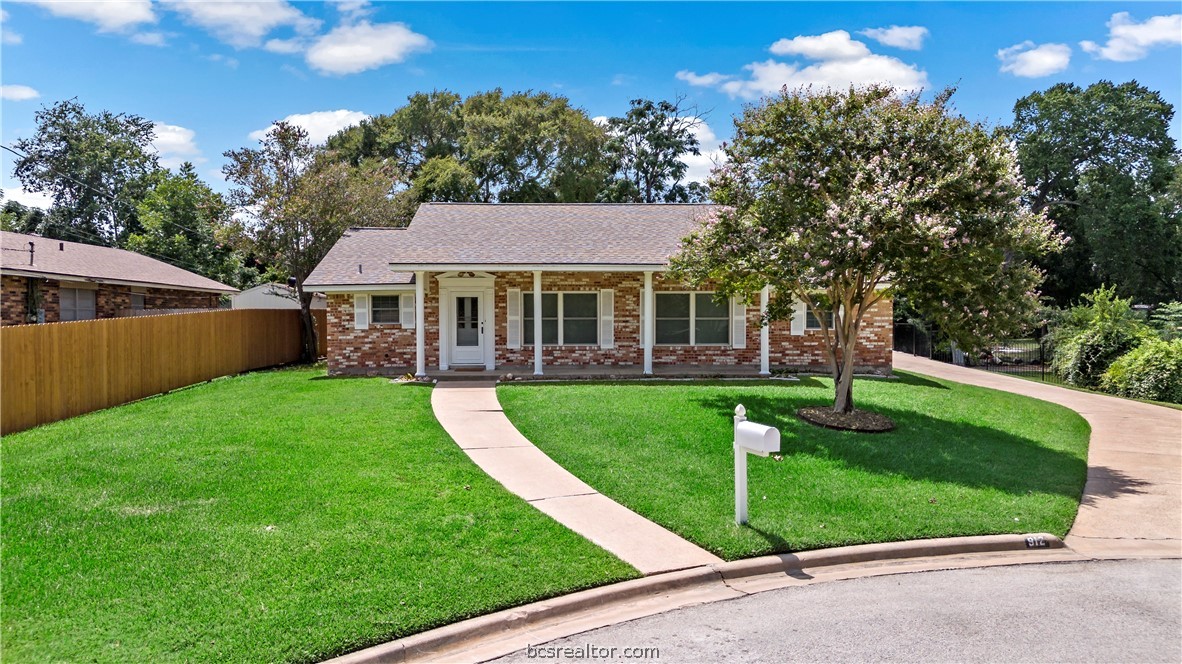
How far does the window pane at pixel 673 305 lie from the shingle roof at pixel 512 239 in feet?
4.52

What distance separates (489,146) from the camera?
1556 inches

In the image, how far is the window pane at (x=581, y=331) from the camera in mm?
17609

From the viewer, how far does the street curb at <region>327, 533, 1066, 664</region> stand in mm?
4387

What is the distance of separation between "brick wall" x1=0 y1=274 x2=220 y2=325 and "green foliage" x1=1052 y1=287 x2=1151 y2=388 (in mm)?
28305

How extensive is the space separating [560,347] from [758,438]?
11.6 m

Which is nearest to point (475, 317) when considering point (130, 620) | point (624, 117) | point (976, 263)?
point (976, 263)

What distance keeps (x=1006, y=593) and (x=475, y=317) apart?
14.0 meters

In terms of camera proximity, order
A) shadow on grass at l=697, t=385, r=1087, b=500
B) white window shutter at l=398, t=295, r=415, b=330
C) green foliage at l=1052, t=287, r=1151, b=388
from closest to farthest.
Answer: shadow on grass at l=697, t=385, r=1087, b=500 < white window shutter at l=398, t=295, r=415, b=330 < green foliage at l=1052, t=287, r=1151, b=388

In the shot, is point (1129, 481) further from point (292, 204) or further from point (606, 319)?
point (292, 204)

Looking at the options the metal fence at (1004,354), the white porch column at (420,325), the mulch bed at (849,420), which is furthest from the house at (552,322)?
the metal fence at (1004,354)

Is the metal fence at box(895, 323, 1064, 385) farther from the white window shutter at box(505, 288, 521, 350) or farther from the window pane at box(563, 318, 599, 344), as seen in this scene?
the white window shutter at box(505, 288, 521, 350)

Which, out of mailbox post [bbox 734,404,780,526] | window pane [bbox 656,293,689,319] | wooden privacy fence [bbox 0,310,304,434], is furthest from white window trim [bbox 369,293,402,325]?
mailbox post [bbox 734,404,780,526]

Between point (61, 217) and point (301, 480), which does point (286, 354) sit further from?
point (61, 217)

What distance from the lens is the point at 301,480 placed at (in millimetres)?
7336
